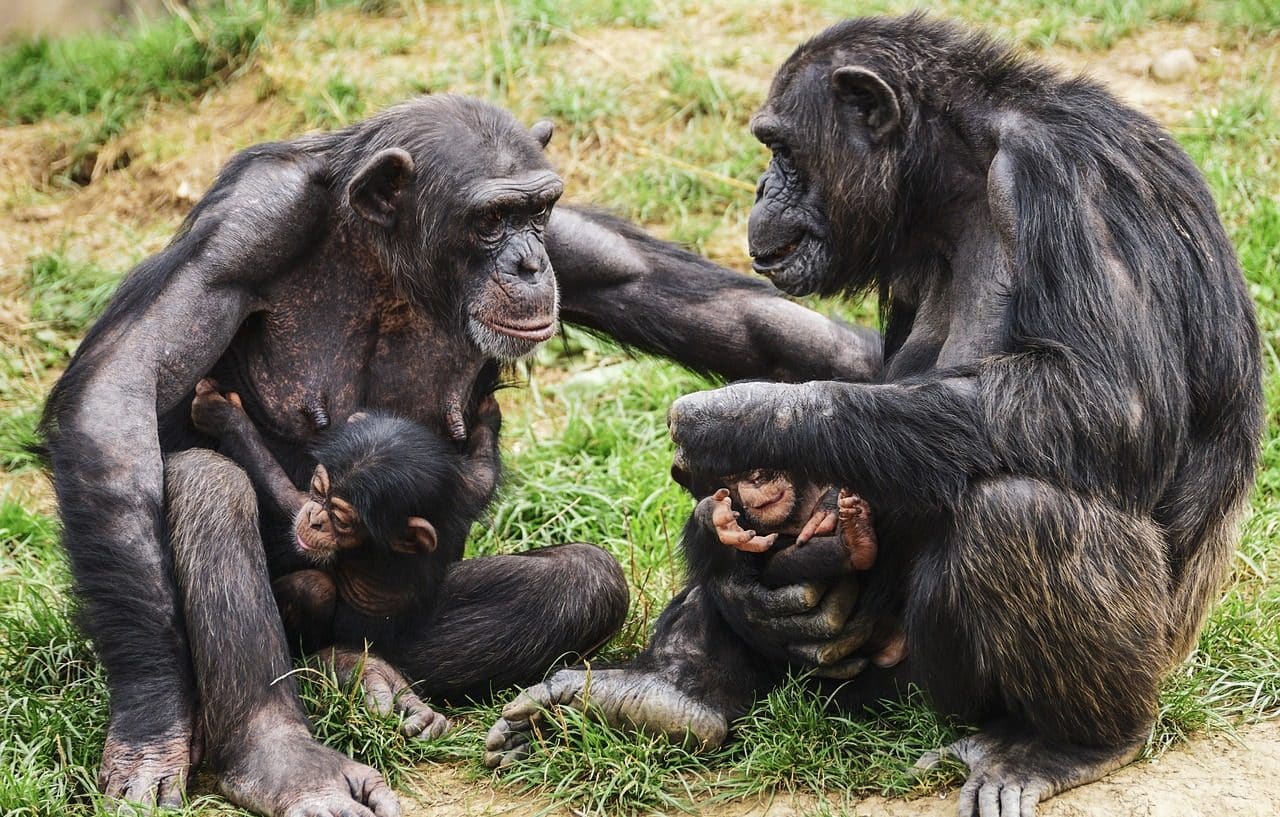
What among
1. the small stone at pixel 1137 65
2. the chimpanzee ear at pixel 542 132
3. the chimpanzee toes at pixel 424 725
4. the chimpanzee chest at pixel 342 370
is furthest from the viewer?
the small stone at pixel 1137 65

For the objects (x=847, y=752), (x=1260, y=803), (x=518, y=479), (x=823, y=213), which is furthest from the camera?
(x=518, y=479)

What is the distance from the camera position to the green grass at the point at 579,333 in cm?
519

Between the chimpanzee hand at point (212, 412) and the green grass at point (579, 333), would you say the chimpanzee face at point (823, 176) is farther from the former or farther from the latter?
the chimpanzee hand at point (212, 412)

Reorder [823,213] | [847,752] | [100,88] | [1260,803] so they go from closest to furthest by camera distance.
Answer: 1. [1260,803]
2. [847,752]
3. [823,213]
4. [100,88]

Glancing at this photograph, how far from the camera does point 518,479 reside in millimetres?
6898

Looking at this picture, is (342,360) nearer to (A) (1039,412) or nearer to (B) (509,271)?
(B) (509,271)

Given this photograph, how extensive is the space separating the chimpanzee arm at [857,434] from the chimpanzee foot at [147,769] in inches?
76.0

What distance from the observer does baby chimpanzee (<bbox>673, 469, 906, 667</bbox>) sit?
516 centimetres

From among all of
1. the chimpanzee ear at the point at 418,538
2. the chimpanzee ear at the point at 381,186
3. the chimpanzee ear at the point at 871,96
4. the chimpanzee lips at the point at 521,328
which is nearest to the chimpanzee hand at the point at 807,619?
the chimpanzee ear at the point at 418,538

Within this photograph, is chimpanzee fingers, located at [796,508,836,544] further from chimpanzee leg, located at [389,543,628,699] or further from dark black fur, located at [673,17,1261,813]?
chimpanzee leg, located at [389,543,628,699]

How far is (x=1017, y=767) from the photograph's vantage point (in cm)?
475

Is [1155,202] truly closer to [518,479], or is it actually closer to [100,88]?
[518,479]

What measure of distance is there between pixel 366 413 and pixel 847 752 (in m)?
2.12

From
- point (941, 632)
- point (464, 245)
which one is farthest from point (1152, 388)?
point (464, 245)
